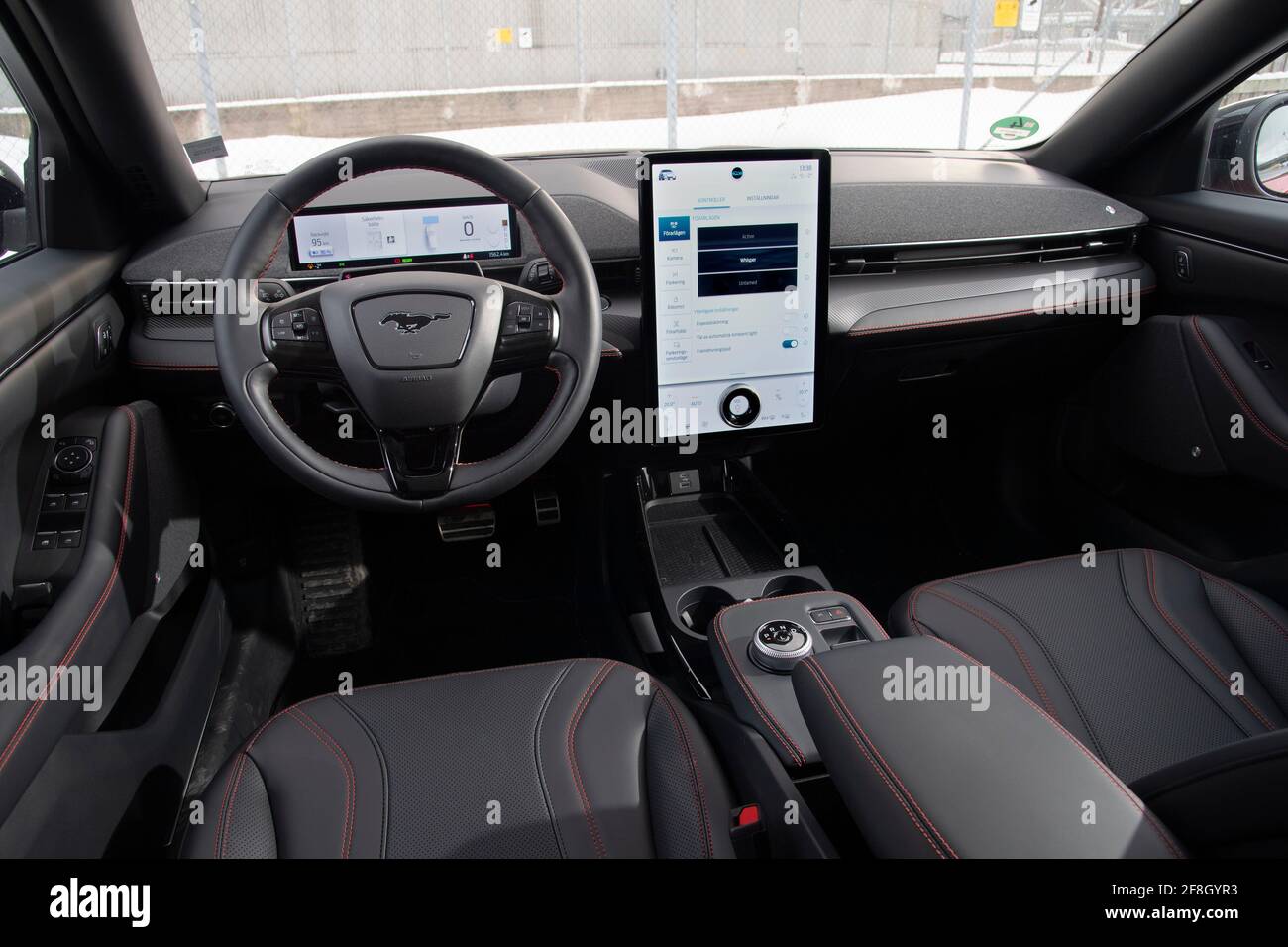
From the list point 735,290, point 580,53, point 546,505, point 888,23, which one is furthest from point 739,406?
point 888,23

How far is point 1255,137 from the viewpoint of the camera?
196 cm

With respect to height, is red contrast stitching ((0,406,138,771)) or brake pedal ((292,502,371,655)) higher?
red contrast stitching ((0,406,138,771))

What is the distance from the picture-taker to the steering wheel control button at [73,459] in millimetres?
1365

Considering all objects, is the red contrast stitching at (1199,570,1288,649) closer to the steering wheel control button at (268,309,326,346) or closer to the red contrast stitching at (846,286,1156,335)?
the red contrast stitching at (846,286,1156,335)

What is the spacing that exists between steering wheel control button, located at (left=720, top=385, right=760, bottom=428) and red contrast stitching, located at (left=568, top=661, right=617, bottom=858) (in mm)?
650

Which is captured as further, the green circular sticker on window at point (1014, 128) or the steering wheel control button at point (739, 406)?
the green circular sticker on window at point (1014, 128)

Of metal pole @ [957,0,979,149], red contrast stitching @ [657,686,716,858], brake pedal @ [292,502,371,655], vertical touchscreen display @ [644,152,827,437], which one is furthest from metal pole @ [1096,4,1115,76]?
brake pedal @ [292,502,371,655]

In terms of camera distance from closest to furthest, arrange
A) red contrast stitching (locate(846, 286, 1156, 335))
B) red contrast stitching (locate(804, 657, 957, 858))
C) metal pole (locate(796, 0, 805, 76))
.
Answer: red contrast stitching (locate(804, 657, 957, 858))
red contrast stitching (locate(846, 286, 1156, 335))
metal pole (locate(796, 0, 805, 76))

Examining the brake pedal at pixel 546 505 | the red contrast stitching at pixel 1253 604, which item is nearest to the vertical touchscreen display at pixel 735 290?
the brake pedal at pixel 546 505

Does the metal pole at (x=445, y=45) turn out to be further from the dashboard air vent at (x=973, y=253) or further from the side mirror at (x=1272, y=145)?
the side mirror at (x=1272, y=145)

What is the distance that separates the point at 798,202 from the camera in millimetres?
1655

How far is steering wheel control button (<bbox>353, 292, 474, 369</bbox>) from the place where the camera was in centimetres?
120

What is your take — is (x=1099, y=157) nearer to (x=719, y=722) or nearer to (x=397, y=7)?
(x=719, y=722)
